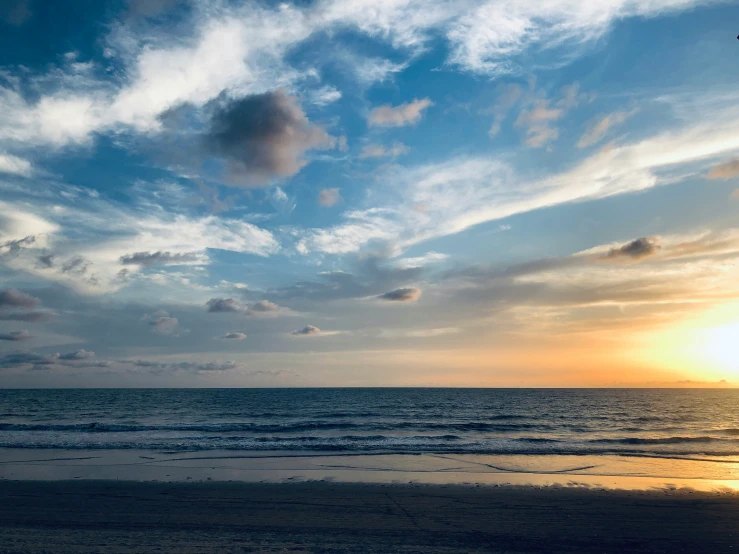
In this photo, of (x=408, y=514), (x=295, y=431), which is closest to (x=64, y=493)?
(x=408, y=514)

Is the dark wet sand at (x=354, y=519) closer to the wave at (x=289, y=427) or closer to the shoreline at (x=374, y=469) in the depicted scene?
the shoreline at (x=374, y=469)

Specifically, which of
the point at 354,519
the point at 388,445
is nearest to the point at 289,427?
the point at 388,445

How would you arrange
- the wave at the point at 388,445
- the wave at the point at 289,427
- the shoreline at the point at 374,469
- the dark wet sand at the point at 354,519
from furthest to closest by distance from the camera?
the wave at the point at 289,427 → the wave at the point at 388,445 → the shoreline at the point at 374,469 → the dark wet sand at the point at 354,519

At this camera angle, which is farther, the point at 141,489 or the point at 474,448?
the point at 474,448

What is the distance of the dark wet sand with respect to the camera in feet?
35.8

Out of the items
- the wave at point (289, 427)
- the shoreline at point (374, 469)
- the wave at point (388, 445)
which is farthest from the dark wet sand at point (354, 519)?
the wave at point (289, 427)

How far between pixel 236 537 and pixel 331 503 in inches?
153

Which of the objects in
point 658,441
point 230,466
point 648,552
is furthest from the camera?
point 658,441

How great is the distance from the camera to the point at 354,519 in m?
12.8

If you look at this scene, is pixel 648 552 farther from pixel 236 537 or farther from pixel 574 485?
pixel 236 537

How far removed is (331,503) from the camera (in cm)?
1448

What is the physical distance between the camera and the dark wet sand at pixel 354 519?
1091 centimetres

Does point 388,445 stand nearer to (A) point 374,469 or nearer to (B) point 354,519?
(A) point 374,469

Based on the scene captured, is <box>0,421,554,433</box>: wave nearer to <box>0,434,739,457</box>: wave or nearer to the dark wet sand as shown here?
<box>0,434,739,457</box>: wave
